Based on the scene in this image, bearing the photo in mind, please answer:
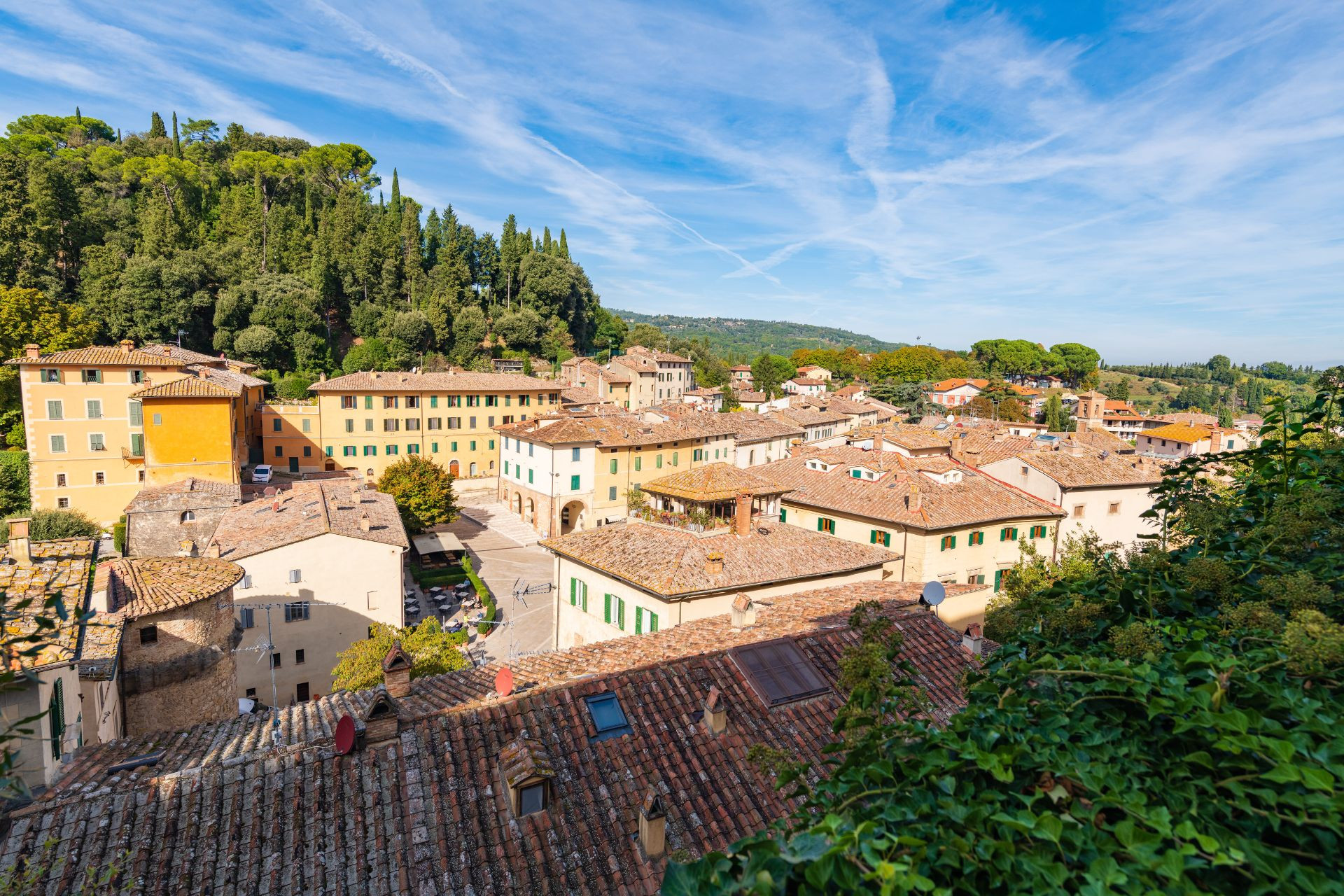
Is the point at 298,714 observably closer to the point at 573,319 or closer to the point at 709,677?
the point at 709,677

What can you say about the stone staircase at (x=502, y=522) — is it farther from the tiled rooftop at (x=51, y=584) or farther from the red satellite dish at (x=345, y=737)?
the red satellite dish at (x=345, y=737)

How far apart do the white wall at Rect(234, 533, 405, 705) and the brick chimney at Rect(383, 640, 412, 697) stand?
49.7 feet

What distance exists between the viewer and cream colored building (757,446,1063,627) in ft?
87.2

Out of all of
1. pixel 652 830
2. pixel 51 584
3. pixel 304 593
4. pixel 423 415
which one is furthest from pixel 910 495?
pixel 423 415

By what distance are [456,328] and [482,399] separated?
21.8 meters

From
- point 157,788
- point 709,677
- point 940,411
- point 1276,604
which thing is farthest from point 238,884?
point 940,411

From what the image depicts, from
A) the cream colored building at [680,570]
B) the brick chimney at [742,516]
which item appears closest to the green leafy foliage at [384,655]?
the cream colored building at [680,570]

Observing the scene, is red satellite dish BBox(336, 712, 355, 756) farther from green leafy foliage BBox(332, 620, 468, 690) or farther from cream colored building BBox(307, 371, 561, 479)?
cream colored building BBox(307, 371, 561, 479)

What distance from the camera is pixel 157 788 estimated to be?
27.6 feet

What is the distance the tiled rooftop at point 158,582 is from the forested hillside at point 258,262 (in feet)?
149

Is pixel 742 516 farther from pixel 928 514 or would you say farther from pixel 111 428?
pixel 111 428

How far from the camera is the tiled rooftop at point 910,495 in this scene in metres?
27.1

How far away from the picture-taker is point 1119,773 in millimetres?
3338

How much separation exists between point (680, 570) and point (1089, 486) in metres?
23.7
